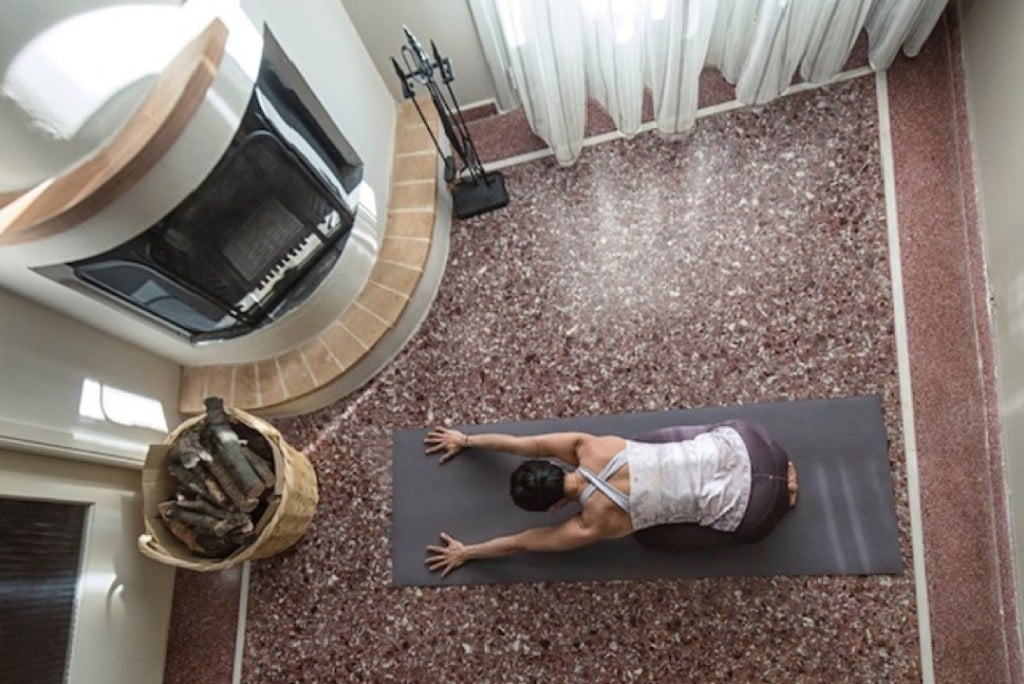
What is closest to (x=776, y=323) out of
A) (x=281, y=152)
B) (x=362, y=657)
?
(x=281, y=152)

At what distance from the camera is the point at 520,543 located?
2.12m

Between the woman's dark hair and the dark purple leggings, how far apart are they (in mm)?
301

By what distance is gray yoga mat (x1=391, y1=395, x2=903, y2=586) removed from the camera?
82.0 inches

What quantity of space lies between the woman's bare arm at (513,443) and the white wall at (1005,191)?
3.72ft

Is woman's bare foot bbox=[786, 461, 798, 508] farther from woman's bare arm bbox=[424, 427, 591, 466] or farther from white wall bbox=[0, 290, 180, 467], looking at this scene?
white wall bbox=[0, 290, 180, 467]

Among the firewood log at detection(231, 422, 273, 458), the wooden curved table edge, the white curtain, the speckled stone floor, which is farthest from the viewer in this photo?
the firewood log at detection(231, 422, 273, 458)

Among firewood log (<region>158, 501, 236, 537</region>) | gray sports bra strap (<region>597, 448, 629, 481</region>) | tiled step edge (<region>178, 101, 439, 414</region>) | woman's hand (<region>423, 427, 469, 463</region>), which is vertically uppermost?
tiled step edge (<region>178, 101, 439, 414</region>)

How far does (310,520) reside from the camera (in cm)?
238

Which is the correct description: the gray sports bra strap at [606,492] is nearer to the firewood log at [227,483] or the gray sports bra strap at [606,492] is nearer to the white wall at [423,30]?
the firewood log at [227,483]

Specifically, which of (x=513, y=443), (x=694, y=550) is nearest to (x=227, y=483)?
(x=513, y=443)

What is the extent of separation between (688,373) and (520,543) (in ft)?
2.38

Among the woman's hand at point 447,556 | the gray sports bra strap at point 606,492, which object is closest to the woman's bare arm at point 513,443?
the gray sports bra strap at point 606,492

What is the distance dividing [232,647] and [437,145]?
1.79m

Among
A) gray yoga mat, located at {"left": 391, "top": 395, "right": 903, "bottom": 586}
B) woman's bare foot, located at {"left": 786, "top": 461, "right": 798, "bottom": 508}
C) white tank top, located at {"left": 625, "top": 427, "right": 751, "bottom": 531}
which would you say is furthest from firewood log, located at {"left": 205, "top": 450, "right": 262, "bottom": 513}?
woman's bare foot, located at {"left": 786, "top": 461, "right": 798, "bottom": 508}
